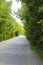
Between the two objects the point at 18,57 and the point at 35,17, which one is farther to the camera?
the point at 35,17

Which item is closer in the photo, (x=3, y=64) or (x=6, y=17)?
(x=3, y=64)

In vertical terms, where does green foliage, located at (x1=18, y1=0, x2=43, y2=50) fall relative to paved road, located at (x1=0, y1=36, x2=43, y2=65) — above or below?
above

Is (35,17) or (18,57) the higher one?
(35,17)

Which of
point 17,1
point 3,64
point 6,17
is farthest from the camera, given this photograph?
point 6,17

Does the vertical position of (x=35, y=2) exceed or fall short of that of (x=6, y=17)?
it falls short

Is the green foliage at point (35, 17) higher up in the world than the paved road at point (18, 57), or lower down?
higher up

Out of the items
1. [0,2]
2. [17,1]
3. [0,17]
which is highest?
[0,2]

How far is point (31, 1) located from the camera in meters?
15.3

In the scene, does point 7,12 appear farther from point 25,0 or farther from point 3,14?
point 25,0

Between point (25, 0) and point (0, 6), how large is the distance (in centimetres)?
2920

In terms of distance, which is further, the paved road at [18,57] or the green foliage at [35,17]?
the paved road at [18,57]

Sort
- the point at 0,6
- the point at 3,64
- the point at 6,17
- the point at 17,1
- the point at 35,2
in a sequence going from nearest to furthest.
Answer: the point at 17,1 → the point at 3,64 → the point at 35,2 → the point at 0,6 → the point at 6,17

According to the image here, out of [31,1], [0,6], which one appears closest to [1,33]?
[0,6]

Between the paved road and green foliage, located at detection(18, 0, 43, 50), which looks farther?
the paved road
